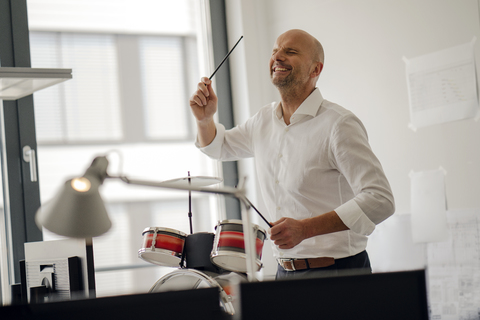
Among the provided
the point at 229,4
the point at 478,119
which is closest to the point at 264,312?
the point at 478,119

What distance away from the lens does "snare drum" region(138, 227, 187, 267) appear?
8.70 ft

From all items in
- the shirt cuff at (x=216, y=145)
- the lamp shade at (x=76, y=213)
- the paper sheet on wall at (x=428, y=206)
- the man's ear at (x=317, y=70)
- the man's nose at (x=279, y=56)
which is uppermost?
the man's nose at (x=279, y=56)

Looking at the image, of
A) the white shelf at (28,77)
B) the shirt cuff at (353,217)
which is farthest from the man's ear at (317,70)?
the white shelf at (28,77)

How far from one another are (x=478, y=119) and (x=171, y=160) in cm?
203

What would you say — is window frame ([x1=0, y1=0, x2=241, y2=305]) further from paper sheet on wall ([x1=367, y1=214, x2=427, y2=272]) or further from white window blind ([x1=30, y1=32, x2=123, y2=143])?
paper sheet on wall ([x1=367, y1=214, x2=427, y2=272])

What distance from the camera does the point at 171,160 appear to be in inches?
145

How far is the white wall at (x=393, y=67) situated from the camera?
2469 mm

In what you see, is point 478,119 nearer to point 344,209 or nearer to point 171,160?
point 344,209

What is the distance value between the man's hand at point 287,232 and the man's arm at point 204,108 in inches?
27.6

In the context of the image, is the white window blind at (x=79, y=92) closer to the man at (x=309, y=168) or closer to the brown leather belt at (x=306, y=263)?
the man at (x=309, y=168)

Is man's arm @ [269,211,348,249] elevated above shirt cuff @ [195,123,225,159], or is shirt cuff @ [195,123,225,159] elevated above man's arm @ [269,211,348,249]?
shirt cuff @ [195,123,225,159]

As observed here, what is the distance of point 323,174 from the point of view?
7.17 ft

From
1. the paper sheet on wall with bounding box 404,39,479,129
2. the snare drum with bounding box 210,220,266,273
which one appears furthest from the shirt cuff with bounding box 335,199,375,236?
the paper sheet on wall with bounding box 404,39,479,129

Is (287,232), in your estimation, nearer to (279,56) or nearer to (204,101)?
(204,101)
